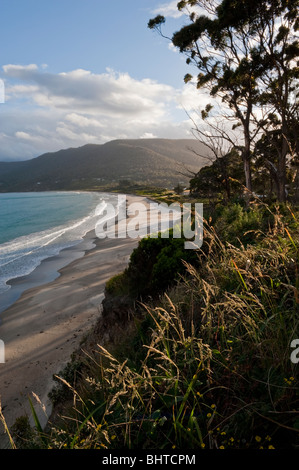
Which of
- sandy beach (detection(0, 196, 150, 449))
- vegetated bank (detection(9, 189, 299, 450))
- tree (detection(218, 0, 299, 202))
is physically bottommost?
sandy beach (detection(0, 196, 150, 449))

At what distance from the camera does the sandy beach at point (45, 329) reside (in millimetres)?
5977

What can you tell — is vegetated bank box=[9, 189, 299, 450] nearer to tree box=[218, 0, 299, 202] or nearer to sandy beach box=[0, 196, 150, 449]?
sandy beach box=[0, 196, 150, 449]

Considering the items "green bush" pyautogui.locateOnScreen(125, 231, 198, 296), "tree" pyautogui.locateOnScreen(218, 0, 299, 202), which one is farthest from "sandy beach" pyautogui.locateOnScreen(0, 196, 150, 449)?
"tree" pyautogui.locateOnScreen(218, 0, 299, 202)

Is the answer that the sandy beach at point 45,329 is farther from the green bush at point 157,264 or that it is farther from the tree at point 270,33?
the tree at point 270,33

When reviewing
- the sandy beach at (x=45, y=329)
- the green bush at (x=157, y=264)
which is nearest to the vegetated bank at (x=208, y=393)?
the green bush at (x=157, y=264)

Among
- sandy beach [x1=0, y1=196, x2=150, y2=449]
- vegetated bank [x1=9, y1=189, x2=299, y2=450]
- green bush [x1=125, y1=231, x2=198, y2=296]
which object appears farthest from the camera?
green bush [x1=125, y1=231, x2=198, y2=296]

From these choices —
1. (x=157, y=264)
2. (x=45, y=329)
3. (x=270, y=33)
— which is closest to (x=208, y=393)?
(x=157, y=264)

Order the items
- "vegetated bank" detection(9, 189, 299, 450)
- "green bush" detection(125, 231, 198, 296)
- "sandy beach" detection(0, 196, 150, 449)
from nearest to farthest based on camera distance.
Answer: "vegetated bank" detection(9, 189, 299, 450) → "sandy beach" detection(0, 196, 150, 449) → "green bush" detection(125, 231, 198, 296)

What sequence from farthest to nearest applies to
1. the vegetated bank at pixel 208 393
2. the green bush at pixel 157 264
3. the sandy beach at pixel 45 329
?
the green bush at pixel 157 264 < the sandy beach at pixel 45 329 < the vegetated bank at pixel 208 393

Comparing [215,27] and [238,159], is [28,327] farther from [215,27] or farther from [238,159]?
[238,159]

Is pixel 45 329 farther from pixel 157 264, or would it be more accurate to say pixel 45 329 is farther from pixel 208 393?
pixel 208 393

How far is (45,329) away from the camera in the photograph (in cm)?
877

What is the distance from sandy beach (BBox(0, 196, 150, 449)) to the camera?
5977 millimetres

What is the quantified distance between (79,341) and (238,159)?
1798cm
